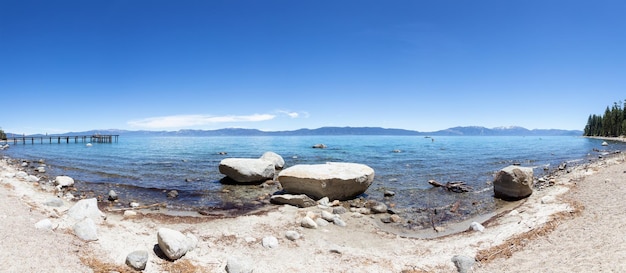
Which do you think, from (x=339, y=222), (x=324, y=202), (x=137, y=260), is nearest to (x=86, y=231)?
(x=137, y=260)

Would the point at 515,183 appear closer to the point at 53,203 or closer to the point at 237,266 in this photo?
the point at 237,266

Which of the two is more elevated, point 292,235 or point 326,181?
point 326,181

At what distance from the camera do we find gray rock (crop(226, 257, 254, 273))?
6.97 meters

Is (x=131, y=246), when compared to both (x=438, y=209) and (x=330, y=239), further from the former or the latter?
(x=438, y=209)

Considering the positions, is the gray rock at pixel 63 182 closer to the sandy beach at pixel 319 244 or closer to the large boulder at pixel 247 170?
the sandy beach at pixel 319 244

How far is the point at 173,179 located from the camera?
21.7m

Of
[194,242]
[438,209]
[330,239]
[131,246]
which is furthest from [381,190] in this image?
[131,246]

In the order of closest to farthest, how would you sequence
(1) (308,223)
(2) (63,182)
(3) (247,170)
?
(1) (308,223), (2) (63,182), (3) (247,170)

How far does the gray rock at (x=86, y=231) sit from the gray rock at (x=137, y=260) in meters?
1.60

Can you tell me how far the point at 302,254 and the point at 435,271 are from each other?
3.46 meters

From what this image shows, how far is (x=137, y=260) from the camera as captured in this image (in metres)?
6.75

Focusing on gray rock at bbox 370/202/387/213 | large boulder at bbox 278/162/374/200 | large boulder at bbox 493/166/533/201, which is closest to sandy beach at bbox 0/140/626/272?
gray rock at bbox 370/202/387/213

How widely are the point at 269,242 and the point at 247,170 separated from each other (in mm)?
11622

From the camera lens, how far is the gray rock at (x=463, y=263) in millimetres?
7332
